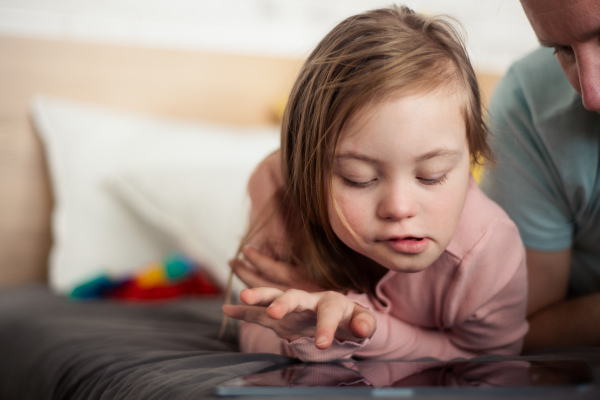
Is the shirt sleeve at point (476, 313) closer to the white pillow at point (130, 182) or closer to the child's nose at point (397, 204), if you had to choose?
the child's nose at point (397, 204)

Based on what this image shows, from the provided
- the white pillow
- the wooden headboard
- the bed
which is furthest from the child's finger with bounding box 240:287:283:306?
the wooden headboard

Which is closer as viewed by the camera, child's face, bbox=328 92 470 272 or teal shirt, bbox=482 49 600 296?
child's face, bbox=328 92 470 272

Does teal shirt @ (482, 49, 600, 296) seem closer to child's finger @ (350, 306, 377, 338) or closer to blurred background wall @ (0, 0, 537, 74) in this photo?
child's finger @ (350, 306, 377, 338)

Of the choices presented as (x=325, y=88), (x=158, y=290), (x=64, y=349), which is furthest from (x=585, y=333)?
(x=158, y=290)

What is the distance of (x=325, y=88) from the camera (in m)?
0.74

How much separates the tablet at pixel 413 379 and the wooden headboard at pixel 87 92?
50.8 inches

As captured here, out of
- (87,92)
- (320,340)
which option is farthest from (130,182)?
(320,340)

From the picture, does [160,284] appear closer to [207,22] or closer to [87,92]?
[87,92]

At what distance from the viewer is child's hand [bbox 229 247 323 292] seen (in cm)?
89

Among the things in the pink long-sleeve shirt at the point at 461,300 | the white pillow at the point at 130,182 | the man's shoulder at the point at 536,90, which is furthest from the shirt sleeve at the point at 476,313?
the white pillow at the point at 130,182

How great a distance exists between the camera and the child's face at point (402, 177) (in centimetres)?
69

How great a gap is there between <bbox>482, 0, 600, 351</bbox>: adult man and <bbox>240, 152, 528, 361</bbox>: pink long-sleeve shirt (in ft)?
0.38

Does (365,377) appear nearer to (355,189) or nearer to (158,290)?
(355,189)

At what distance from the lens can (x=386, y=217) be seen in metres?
0.71
